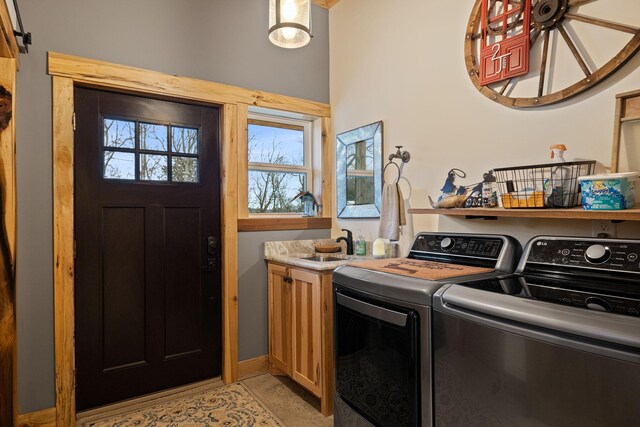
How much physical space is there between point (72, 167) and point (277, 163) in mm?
1429

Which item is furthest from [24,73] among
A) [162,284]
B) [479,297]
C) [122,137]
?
[479,297]

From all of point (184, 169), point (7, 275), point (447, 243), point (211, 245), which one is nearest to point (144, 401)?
point (211, 245)

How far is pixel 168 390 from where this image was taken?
2506 mm

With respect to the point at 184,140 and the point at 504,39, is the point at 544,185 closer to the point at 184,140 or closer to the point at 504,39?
the point at 504,39

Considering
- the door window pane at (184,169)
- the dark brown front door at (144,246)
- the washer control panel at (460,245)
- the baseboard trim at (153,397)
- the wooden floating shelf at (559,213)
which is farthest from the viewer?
the door window pane at (184,169)

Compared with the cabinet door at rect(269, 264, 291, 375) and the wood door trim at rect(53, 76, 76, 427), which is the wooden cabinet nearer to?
the cabinet door at rect(269, 264, 291, 375)

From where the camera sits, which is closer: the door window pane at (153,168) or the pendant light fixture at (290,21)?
the pendant light fixture at (290,21)

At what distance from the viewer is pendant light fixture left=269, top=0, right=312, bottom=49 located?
1804 mm

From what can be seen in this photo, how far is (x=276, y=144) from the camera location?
3080 millimetres

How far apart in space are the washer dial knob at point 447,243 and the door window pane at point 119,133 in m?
2.01

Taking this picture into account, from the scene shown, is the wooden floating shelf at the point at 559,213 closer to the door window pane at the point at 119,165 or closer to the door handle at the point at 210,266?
the door handle at the point at 210,266

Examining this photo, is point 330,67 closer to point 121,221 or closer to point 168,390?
point 121,221

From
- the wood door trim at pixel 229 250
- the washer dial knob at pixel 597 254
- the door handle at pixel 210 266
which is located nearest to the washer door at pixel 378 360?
the washer dial knob at pixel 597 254

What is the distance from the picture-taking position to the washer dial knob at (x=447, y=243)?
1924 millimetres
